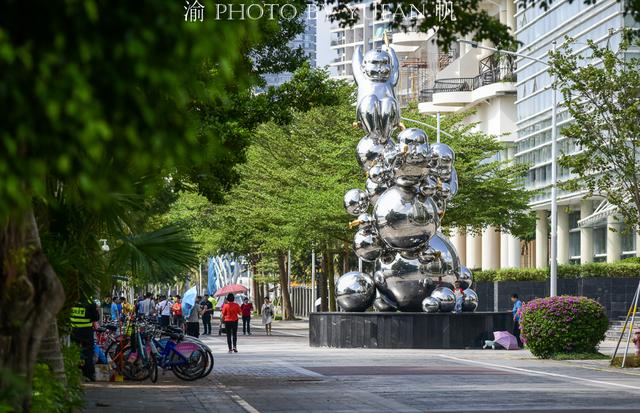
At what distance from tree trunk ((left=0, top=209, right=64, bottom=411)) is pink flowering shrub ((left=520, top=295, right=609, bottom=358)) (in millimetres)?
21963

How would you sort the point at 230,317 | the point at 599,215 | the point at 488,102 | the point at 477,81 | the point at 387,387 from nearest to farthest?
1. the point at 387,387
2. the point at 230,317
3. the point at 599,215
4. the point at 488,102
5. the point at 477,81

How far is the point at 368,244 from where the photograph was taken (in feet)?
114

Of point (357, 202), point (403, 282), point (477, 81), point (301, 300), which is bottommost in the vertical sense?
point (301, 300)

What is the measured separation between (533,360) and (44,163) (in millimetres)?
26503

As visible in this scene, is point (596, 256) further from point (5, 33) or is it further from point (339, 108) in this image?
point (5, 33)

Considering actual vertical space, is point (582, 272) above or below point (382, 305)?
above

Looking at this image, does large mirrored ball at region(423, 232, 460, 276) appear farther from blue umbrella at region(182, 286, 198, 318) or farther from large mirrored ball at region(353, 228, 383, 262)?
blue umbrella at region(182, 286, 198, 318)

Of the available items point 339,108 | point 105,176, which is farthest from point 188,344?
point 339,108

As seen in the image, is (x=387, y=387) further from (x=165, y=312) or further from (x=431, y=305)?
(x=165, y=312)

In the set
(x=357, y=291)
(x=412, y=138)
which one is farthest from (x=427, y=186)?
(x=357, y=291)

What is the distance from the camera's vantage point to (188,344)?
24.5 metres

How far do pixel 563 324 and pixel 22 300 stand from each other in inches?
898

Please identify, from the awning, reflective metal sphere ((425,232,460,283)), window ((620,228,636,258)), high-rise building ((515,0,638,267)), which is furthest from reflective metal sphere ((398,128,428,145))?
window ((620,228,636,258))

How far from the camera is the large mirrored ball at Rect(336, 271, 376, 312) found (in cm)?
3584
